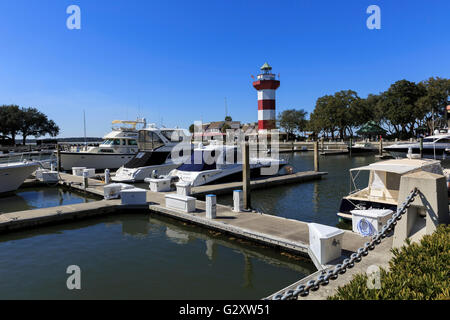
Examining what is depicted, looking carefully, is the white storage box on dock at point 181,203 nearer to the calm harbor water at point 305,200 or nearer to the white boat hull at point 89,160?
the calm harbor water at point 305,200

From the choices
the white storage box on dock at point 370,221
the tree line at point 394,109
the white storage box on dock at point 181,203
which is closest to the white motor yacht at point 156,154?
the white storage box on dock at point 181,203

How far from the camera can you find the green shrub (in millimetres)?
3352

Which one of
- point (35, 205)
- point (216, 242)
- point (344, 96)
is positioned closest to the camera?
point (216, 242)

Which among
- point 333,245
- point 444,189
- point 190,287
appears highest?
point 444,189

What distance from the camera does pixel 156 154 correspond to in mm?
25406

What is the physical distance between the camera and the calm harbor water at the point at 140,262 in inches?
293

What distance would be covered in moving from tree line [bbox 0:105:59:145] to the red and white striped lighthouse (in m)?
63.1

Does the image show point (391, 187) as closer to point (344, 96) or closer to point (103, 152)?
point (103, 152)

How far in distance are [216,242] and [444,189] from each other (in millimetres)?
7035

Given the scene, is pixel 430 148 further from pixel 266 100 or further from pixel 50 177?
pixel 50 177

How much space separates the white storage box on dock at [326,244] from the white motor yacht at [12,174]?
64.1 feet

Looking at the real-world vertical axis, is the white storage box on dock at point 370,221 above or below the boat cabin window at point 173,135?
below

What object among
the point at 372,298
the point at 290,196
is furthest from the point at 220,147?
the point at 372,298

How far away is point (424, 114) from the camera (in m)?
63.3
